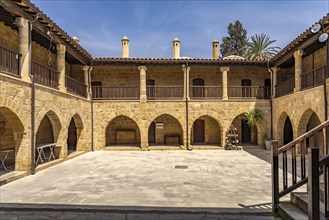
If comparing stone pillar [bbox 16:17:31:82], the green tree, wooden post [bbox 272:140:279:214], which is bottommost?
wooden post [bbox 272:140:279:214]

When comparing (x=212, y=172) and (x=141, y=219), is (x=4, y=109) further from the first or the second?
(x=212, y=172)

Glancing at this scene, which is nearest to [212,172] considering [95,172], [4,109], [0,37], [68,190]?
[95,172]

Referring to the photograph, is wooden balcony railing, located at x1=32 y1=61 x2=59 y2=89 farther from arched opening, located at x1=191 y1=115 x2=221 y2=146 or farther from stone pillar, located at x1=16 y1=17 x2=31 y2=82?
arched opening, located at x1=191 y1=115 x2=221 y2=146

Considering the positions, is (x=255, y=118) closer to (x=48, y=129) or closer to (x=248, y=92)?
(x=248, y=92)

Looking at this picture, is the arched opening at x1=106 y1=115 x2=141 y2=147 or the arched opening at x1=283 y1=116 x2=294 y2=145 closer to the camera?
the arched opening at x1=283 y1=116 x2=294 y2=145

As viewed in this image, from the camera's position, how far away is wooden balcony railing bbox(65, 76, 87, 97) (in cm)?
1382

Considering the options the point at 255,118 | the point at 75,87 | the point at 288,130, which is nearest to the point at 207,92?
the point at 255,118

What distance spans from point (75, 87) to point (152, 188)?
10.0 metres

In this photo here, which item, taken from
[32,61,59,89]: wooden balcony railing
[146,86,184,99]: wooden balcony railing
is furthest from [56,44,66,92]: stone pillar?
[146,86,184,99]: wooden balcony railing

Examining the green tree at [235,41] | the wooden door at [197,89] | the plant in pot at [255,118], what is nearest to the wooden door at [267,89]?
the plant in pot at [255,118]

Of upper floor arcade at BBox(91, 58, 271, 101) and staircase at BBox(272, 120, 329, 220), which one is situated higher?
upper floor arcade at BBox(91, 58, 271, 101)

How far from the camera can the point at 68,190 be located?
6953 mm

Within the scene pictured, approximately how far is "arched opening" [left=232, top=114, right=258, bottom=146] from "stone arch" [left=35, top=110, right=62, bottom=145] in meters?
13.1

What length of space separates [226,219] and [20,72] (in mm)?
8582
